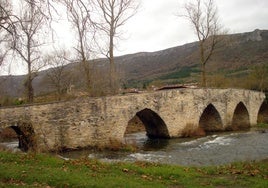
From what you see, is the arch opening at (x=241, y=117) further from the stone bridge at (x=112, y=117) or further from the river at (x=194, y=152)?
the river at (x=194, y=152)

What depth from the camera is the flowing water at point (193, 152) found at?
19.2m

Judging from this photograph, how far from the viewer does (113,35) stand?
101ft

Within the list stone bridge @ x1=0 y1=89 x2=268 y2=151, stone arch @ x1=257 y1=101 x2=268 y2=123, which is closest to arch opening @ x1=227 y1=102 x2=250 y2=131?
stone bridge @ x1=0 y1=89 x2=268 y2=151

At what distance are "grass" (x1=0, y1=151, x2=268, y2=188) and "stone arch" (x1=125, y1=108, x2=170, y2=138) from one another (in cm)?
1523

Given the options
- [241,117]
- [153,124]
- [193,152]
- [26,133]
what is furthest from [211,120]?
[26,133]

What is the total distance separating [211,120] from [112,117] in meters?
13.9

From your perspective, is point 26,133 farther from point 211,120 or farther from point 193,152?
point 211,120

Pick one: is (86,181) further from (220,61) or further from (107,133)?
(220,61)

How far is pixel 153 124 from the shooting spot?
30.7 meters

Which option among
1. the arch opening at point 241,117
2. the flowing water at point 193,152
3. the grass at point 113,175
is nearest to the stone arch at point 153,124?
the flowing water at point 193,152

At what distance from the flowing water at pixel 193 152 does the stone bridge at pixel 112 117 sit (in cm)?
137

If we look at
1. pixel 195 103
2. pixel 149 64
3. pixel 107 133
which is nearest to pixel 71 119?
pixel 107 133

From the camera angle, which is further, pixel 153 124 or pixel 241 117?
pixel 241 117

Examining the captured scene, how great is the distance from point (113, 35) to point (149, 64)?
11159 centimetres
